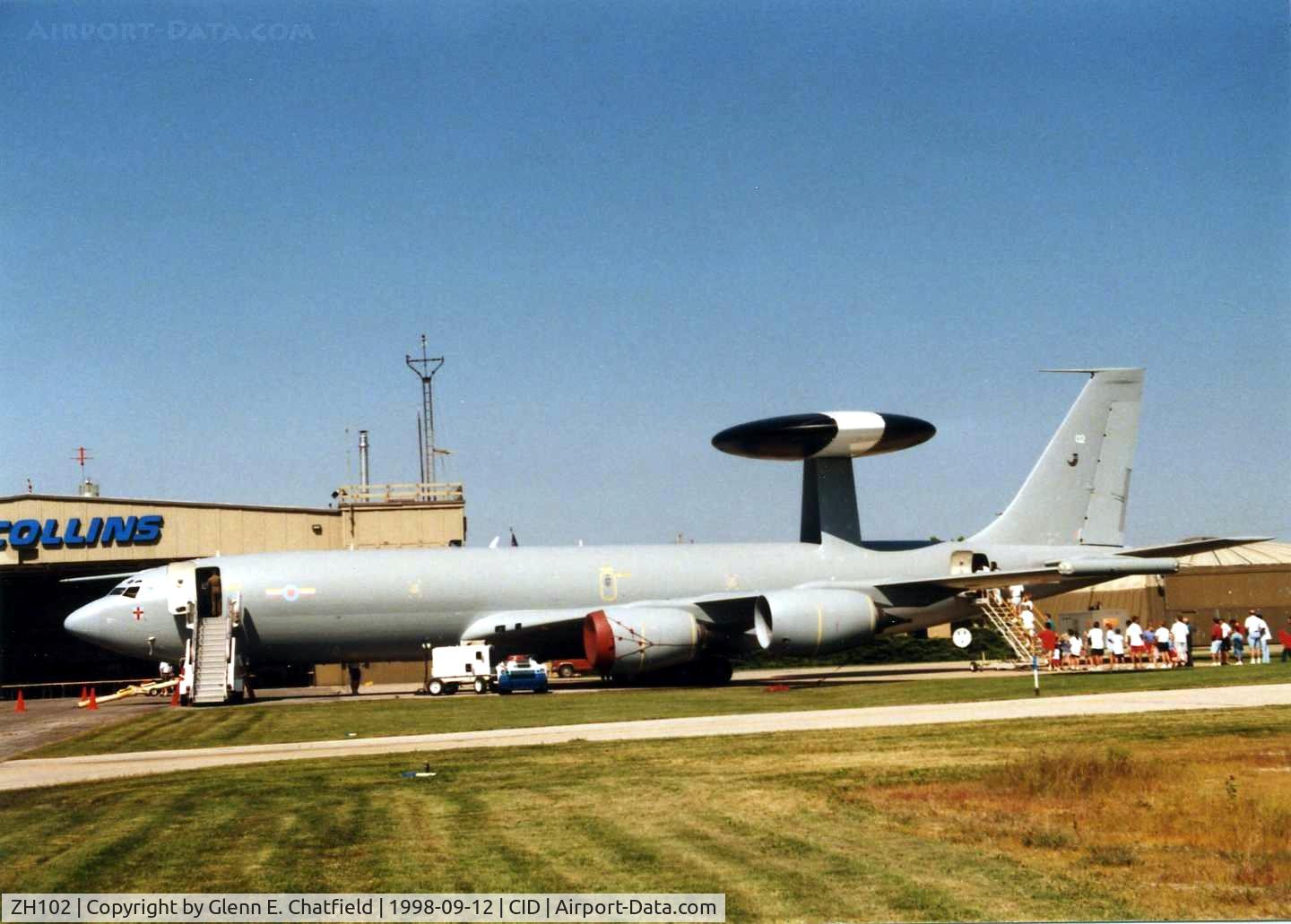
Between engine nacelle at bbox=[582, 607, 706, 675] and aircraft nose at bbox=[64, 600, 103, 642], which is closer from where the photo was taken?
engine nacelle at bbox=[582, 607, 706, 675]

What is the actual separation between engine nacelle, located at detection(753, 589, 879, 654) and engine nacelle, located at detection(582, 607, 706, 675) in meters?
1.77

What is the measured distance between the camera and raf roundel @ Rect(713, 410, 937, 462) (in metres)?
37.4

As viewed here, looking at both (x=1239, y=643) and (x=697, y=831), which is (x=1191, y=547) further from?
(x=697, y=831)

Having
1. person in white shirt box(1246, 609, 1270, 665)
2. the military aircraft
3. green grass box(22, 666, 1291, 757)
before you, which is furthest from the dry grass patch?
person in white shirt box(1246, 609, 1270, 665)

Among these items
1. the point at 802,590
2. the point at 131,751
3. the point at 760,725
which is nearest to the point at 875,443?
the point at 802,590

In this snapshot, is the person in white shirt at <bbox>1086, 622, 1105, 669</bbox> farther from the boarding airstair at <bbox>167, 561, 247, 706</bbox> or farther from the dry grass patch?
the boarding airstair at <bbox>167, 561, 247, 706</bbox>

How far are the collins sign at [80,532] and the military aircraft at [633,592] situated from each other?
13320mm

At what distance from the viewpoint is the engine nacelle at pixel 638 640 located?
3316 cm

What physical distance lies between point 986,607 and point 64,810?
31724 mm

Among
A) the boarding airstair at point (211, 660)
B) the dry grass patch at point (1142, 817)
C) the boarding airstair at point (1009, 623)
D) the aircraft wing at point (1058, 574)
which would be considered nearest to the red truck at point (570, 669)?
the aircraft wing at point (1058, 574)

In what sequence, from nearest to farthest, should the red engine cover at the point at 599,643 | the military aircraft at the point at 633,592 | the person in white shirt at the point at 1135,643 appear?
the red engine cover at the point at 599,643, the military aircraft at the point at 633,592, the person in white shirt at the point at 1135,643

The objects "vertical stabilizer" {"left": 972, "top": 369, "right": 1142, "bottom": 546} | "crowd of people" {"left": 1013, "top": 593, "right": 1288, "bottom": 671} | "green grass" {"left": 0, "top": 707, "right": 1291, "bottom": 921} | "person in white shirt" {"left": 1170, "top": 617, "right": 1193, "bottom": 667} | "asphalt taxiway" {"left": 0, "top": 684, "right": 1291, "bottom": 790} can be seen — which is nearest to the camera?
"green grass" {"left": 0, "top": 707, "right": 1291, "bottom": 921}

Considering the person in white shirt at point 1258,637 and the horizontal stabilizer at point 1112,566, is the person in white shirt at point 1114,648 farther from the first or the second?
the person in white shirt at point 1258,637

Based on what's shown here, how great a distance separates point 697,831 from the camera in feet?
38.4
